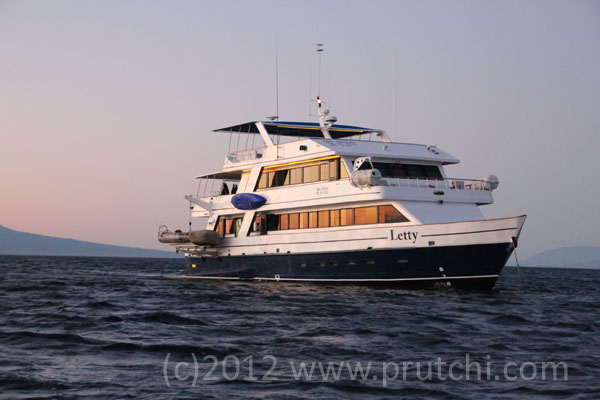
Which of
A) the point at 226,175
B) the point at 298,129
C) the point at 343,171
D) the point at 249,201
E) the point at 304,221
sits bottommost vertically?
the point at 304,221

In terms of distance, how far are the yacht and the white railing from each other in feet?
0.13

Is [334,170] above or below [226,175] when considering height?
below

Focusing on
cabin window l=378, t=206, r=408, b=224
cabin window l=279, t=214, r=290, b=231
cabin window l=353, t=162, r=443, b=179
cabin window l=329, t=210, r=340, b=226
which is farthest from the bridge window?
cabin window l=378, t=206, r=408, b=224

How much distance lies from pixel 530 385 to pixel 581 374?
1.28 m

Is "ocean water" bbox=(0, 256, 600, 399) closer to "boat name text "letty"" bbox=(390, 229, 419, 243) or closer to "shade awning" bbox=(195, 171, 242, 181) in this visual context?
"boat name text "letty"" bbox=(390, 229, 419, 243)

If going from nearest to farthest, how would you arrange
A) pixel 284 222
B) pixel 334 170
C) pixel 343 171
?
pixel 343 171 → pixel 334 170 → pixel 284 222

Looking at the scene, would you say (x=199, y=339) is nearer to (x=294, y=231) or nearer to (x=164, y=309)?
(x=164, y=309)

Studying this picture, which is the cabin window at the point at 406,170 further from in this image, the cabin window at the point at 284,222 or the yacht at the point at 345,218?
the cabin window at the point at 284,222

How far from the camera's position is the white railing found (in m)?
26.0

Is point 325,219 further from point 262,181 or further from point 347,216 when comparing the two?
point 262,181

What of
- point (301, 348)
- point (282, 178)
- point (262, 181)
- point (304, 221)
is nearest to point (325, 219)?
point (304, 221)

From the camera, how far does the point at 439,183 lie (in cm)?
2705

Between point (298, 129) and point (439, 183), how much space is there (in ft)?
28.4

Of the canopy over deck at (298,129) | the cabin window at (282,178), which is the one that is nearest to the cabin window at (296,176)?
the cabin window at (282,178)
